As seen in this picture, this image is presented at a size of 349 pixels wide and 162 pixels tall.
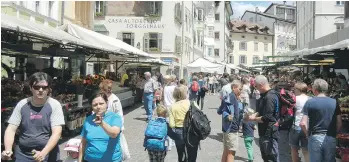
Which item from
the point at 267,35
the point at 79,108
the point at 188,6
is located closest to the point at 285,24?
the point at 267,35

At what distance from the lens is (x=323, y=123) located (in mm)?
5742

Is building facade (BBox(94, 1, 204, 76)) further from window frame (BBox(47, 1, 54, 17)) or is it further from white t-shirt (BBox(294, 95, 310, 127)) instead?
white t-shirt (BBox(294, 95, 310, 127))

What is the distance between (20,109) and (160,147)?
7.65ft

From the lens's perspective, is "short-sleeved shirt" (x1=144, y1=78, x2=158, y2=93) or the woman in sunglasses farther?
"short-sleeved shirt" (x1=144, y1=78, x2=158, y2=93)

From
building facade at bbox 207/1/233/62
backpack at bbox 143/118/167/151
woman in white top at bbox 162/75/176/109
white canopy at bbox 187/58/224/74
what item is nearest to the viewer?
backpack at bbox 143/118/167/151

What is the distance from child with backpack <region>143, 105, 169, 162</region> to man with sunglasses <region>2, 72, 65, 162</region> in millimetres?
1921

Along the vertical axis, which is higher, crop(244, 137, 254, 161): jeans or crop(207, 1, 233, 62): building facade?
crop(207, 1, 233, 62): building facade

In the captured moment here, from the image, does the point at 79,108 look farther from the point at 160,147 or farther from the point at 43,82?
the point at 43,82

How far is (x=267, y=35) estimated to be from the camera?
84250 millimetres

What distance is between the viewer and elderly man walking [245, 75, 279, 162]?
20.5ft

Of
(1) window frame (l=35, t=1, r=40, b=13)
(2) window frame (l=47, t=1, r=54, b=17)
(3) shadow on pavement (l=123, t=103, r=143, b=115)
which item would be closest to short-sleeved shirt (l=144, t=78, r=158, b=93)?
(3) shadow on pavement (l=123, t=103, r=143, b=115)

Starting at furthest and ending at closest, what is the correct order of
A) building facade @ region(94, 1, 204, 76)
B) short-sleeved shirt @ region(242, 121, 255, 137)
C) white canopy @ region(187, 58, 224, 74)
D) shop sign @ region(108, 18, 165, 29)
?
shop sign @ region(108, 18, 165, 29), building facade @ region(94, 1, 204, 76), white canopy @ region(187, 58, 224, 74), short-sleeved shirt @ region(242, 121, 255, 137)

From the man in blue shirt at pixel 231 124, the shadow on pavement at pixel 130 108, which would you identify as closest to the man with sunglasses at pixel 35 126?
the man in blue shirt at pixel 231 124

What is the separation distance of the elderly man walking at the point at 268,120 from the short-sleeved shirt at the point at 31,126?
3192 millimetres
